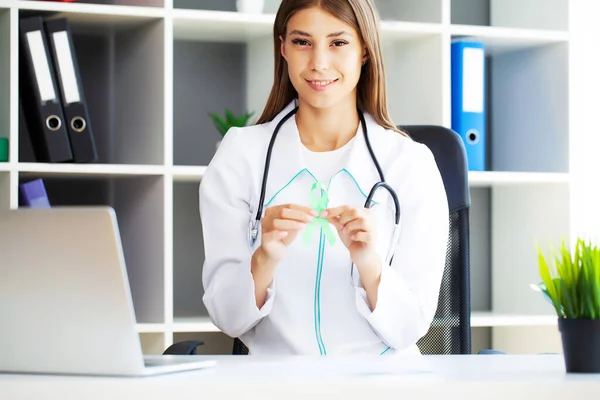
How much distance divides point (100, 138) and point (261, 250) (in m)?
1.37

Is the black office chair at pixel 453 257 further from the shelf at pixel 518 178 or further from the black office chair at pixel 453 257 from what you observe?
the shelf at pixel 518 178

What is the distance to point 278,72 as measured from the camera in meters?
1.98

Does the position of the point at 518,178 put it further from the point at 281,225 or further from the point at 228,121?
the point at 281,225

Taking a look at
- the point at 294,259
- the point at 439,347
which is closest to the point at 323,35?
the point at 294,259

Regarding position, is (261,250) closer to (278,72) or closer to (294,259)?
(294,259)

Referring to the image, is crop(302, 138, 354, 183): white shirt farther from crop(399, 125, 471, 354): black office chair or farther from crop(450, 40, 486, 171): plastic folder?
crop(450, 40, 486, 171): plastic folder

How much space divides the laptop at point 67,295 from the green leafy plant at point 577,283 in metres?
0.49

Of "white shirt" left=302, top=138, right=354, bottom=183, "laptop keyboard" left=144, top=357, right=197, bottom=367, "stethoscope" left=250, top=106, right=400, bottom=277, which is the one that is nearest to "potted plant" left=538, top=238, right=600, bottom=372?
"laptop keyboard" left=144, top=357, right=197, bottom=367

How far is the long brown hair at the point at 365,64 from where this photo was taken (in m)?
1.88


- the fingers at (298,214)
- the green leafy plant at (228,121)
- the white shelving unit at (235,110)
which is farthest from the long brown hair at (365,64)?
the green leafy plant at (228,121)

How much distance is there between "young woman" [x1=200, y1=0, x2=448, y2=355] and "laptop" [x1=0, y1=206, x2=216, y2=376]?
0.66 metres

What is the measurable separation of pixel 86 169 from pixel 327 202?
1002 mm

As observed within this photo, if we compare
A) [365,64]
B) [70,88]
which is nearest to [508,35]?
[365,64]

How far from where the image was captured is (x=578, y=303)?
1.18 m
